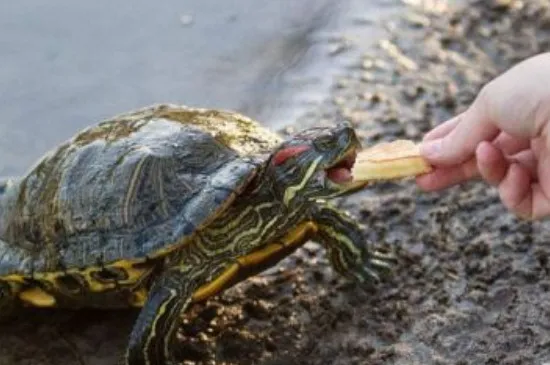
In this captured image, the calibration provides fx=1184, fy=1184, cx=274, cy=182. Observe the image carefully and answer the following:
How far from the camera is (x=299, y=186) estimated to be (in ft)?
11.5

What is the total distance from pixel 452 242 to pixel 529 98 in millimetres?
1215

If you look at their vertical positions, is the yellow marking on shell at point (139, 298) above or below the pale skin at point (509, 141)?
below

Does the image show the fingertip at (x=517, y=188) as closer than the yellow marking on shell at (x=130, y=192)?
Yes

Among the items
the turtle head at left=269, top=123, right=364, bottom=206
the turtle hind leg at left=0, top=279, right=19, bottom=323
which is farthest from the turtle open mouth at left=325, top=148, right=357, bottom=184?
the turtle hind leg at left=0, top=279, right=19, bottom=323

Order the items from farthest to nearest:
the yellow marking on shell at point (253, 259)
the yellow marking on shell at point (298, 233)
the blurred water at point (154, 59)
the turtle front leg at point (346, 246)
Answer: the blurred water at point (154, 59) → the turtle front leg at point (346, 246) → the yellow marking on shell at point (298, 233) → the yellow marking on shell at point (253, 259)

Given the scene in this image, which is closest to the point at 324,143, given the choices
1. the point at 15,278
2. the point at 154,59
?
the point at 15,278

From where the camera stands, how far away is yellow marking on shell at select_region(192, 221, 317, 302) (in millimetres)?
3621

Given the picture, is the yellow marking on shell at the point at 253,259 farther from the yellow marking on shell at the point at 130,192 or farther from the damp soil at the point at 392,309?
the yellow marking on shell at the point at 130,192

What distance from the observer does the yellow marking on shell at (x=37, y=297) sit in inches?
147

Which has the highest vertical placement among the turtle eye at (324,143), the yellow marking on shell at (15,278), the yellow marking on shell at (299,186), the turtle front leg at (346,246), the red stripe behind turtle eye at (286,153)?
the turtle eye at (324,143)

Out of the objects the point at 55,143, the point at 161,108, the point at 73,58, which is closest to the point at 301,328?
the point at 161,108

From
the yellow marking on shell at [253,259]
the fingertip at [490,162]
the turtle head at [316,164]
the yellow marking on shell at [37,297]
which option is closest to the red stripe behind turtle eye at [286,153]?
→ the turtle head at [316,164]

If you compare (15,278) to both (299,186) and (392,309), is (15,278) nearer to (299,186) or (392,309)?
(299,186)

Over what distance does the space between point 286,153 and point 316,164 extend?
0.36 feet
